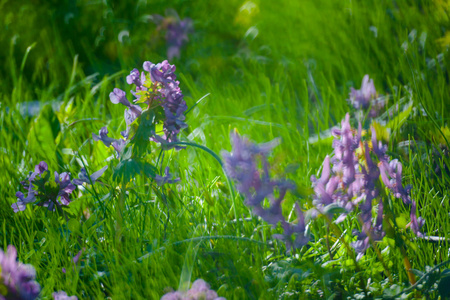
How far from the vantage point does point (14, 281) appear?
880mm

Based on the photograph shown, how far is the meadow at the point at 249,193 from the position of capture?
99 cm

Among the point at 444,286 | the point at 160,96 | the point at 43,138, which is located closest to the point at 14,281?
the point at 160,96

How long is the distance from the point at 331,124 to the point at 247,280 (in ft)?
4.31

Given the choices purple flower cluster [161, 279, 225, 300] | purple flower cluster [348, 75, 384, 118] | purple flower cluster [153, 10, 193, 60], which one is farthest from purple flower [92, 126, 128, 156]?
purple flower cluster [153, 10, 193, 60]

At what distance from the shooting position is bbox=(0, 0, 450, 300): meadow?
3.26 ft

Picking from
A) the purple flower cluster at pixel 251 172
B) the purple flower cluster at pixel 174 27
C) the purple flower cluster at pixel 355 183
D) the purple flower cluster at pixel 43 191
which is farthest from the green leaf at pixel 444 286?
the purple flower cluster at pixel 174 27

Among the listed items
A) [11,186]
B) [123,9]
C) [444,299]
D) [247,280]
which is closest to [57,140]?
[11,186]

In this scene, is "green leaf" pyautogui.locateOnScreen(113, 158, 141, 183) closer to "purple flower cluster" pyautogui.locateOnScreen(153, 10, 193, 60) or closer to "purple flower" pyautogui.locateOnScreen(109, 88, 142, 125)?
"purple flower" pyautogui.locateOnScreen(109, 88, 142, 125)

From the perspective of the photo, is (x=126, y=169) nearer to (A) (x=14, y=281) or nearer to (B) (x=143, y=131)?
(B) (x=143, y=131)

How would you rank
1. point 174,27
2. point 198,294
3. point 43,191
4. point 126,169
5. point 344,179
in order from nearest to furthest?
point 198,294 → point 344,179 → point 126,169 → point 43,191 → point 174,27

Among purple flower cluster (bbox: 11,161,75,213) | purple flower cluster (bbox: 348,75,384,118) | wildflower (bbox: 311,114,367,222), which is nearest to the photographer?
wildflower (bbox: 311,114,367,222)

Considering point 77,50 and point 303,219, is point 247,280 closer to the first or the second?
point 303,219

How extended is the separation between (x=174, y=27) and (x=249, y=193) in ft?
10.2

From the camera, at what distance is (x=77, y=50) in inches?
151
